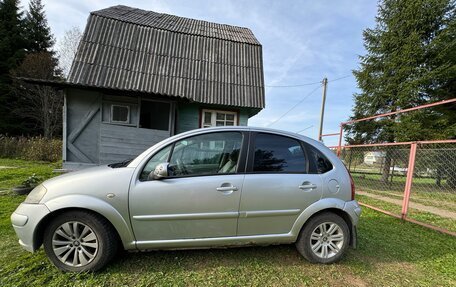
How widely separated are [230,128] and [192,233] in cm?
135

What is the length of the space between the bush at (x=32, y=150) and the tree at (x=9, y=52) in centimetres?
1061

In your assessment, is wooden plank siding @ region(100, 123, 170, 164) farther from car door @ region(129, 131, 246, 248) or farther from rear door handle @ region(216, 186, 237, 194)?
rear door handle @ region(216, 186, 237, 194)

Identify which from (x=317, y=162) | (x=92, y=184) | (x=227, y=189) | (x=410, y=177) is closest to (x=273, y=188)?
(x=227, y=189)

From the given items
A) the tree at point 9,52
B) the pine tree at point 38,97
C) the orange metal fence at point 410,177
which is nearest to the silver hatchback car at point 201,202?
the orange metal fence at point 410,177

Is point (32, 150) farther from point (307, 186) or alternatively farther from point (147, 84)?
point (307, 186)

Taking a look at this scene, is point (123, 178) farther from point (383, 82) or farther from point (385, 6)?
point (385, 6)

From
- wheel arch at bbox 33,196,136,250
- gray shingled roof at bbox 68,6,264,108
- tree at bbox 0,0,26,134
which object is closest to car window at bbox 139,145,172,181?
wheel arch at bbox 33,196,136,250

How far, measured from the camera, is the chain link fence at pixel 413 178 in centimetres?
579

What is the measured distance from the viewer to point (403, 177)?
7.30 metres

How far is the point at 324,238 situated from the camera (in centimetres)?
293

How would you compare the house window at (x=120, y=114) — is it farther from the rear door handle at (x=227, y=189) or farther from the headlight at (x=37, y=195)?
the rear door handle at (x=227, y=189)

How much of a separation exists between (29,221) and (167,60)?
345 inches

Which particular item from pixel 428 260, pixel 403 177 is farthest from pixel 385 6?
pixel 428 260

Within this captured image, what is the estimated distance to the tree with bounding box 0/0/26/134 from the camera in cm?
2144
